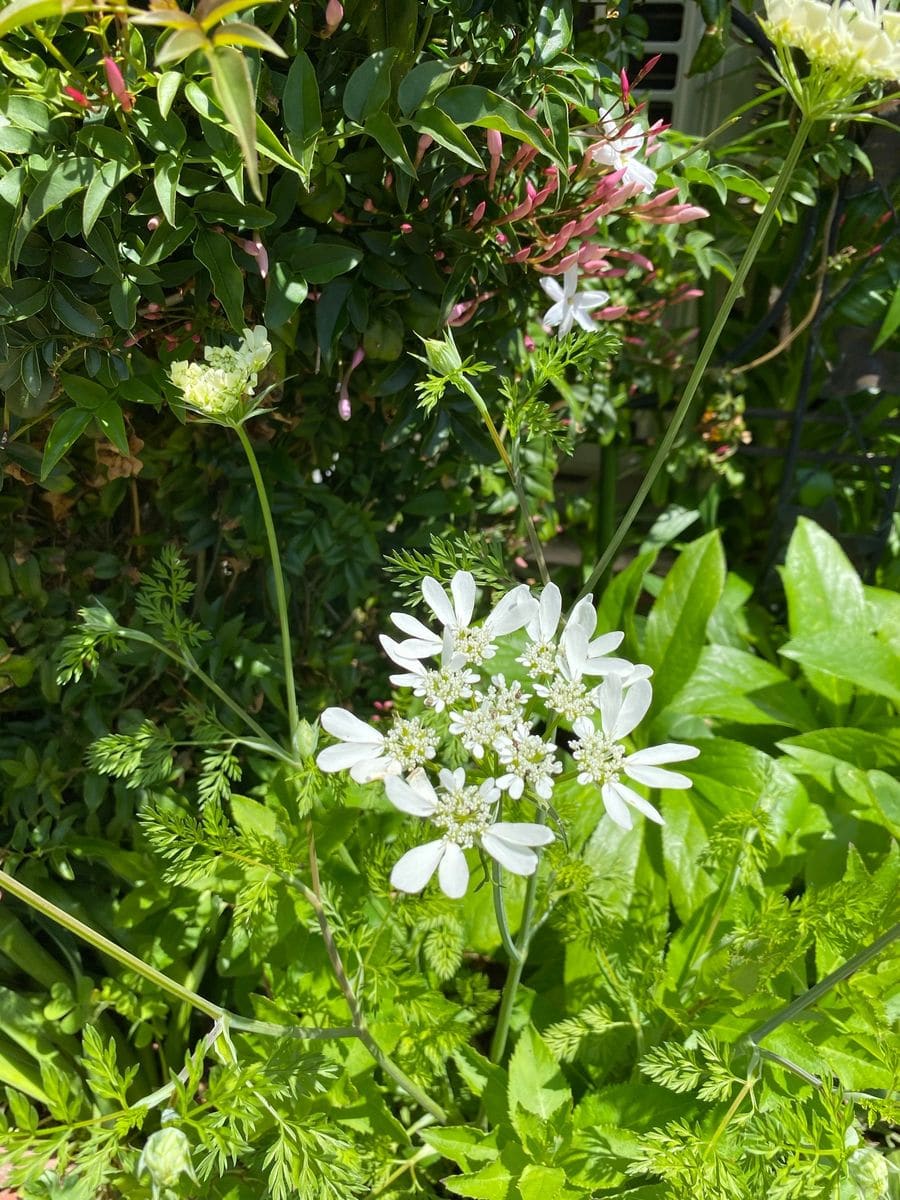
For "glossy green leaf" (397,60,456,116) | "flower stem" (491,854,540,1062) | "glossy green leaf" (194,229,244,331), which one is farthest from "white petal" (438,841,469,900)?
"glossy green leaf" (397,60,456,116)

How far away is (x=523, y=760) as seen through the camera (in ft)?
2.00

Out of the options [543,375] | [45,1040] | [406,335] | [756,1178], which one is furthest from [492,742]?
[45,1040]

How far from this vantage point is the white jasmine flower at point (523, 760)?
60cm

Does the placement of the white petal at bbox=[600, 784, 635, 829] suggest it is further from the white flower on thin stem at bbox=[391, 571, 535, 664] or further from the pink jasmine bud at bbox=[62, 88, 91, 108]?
the pink jasmine bud at bbox=[62, 88, 91, 108]

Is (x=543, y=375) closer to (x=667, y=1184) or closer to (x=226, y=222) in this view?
(x=226, y=222)

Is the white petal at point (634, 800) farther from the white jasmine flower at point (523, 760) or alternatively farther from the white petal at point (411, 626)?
the white petal at point (411, 626)

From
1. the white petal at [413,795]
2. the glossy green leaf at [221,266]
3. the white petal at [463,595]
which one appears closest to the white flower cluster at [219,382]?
the glossy green leaf at [221,266]

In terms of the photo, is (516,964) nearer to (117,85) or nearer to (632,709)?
(632,709)

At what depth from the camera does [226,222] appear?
824 mm

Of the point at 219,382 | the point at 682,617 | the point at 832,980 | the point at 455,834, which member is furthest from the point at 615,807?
the point at 682,617

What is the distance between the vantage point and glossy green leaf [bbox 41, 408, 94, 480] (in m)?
0.83

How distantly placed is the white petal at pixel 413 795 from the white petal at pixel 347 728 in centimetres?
4

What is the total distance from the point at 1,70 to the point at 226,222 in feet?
0.71

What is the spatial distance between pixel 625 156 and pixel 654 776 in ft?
2.21
